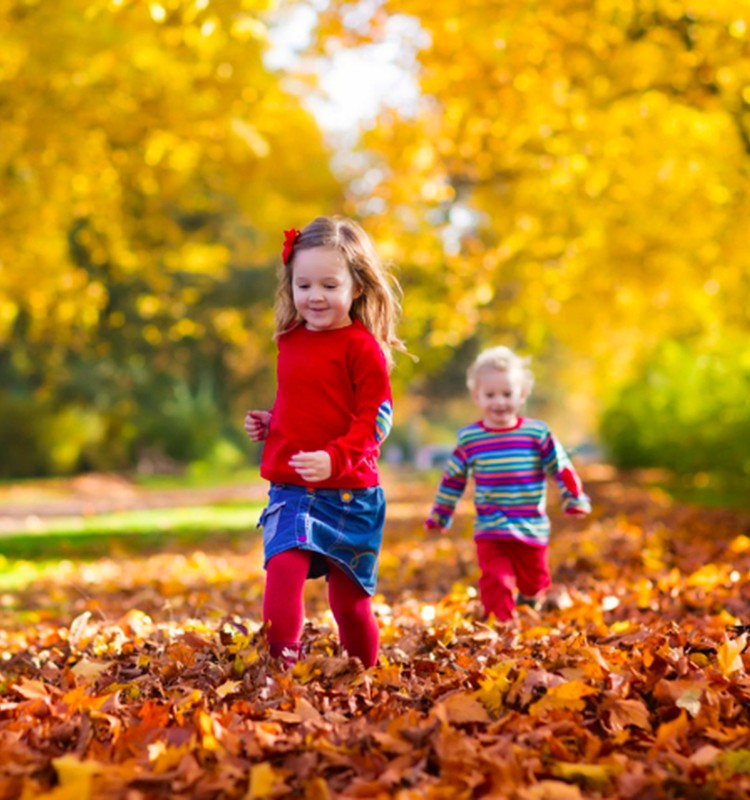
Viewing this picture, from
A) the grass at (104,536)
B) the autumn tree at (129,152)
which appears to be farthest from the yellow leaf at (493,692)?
the grass at (104,536)

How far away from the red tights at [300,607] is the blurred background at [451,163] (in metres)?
1.19

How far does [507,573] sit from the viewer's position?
201 inches

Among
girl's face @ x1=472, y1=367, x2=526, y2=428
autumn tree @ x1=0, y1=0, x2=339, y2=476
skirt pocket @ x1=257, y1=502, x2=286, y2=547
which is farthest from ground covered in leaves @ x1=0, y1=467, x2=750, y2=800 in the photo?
autumn tree @ x1=0, y1=0, x2=339, y2=476

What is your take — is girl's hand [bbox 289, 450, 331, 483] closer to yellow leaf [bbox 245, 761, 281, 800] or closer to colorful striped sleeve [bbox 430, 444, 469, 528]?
yellow leaf [bbox 245, 761, 281, 800]

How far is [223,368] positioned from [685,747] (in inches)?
1210

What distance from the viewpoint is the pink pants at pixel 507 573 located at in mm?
5031

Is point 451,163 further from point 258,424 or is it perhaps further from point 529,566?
point 258,424

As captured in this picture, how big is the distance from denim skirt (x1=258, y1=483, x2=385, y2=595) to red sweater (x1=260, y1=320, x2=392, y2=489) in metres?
0.05

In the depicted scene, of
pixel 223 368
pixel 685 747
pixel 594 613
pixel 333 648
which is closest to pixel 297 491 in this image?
pixel 333 648

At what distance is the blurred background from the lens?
803 cm

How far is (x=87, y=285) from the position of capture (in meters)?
14.5

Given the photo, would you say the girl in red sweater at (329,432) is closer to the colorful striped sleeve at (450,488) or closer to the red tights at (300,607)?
the red tights at (300,607)

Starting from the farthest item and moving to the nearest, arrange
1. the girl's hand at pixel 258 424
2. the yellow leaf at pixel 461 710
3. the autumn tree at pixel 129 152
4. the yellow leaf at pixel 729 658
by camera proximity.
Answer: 1. the autumn tree at pixel 129 152
2. the girl's hand at pixel 258 424
3. the yellow leaf at pixel 729 658
4. the yellow leaf at pixel 461 710

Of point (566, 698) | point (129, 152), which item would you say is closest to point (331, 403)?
point (566, 698)
